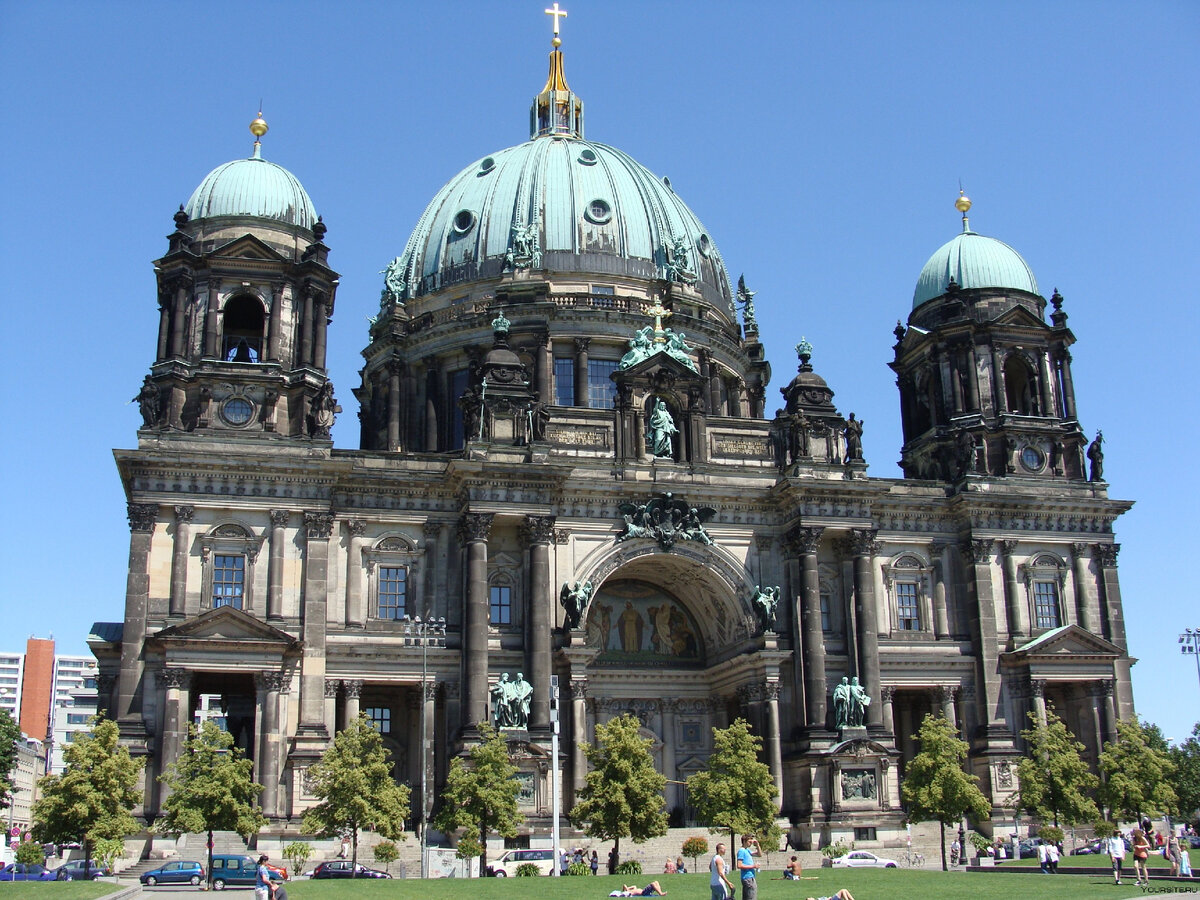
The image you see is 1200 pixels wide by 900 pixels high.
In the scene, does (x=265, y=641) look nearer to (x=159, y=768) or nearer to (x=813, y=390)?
(x=159, y=768)

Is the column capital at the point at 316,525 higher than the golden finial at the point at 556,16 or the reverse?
the reverse

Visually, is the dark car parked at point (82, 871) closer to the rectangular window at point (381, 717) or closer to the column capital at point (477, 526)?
the rectangular window at point (381, 717)

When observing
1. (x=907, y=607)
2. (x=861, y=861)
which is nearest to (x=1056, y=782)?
(x=861, y=861)

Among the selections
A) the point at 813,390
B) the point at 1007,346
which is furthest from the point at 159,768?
the point at 1007,346

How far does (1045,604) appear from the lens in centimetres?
6241

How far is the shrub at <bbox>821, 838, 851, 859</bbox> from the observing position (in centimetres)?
5188

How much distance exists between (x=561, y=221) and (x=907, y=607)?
27.3 m

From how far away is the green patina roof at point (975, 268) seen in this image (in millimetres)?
67250

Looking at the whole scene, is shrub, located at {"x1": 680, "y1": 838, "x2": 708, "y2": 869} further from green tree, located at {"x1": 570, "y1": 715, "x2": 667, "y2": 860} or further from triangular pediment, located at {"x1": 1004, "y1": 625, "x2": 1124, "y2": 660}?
triangular pediment, located at {"x1": 1004, "y1": 625, "x2": 1124, "y2": 660}

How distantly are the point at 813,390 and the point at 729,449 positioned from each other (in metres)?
4.71

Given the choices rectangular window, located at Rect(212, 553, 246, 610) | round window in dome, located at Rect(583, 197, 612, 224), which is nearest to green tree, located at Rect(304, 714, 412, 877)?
rectangular window, located at Rect(212, 553, 246, 610)

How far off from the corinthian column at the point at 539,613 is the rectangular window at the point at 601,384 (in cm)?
1296

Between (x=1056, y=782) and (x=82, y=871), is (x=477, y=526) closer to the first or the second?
(x=82, y=871)

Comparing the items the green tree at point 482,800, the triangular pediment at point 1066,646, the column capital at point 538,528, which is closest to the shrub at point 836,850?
the green tree at point 482,800
